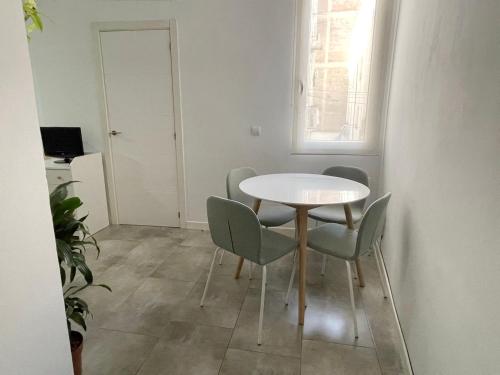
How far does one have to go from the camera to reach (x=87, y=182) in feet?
10.8

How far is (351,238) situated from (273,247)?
1.78 ft

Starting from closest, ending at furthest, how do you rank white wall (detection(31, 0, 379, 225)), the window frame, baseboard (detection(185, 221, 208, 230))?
the window frame
white wall (detection(31, 0, 379, 225))
baseboard (detection(185, 221, 208, 230))

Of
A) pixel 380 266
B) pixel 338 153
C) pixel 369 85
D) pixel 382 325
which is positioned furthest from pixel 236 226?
pixel 369 85

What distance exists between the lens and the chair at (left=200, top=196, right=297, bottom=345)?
67.3 inches

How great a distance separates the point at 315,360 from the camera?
5.48 ft

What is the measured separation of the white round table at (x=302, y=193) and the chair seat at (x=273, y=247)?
3.2 inches

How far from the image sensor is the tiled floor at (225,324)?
165cm

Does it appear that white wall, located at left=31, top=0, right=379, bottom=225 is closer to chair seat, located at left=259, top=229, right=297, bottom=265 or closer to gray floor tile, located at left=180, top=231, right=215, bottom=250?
gray floor tile, located at left=180, top=231, right=215, bottom=250

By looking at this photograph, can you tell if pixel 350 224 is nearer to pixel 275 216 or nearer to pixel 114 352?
pixel 275 216

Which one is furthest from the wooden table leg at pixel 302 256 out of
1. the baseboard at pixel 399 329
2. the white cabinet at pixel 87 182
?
the white cabinet at pixel 87 182

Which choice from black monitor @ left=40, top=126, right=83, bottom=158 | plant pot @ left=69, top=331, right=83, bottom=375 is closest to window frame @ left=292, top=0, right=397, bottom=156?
black monitor @ left=40, top=126, right=83, bottom=158

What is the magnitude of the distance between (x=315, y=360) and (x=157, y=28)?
3209 millimetres

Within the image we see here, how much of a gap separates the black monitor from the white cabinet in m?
0.12

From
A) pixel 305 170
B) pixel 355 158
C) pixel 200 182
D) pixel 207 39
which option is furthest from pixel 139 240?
pixel 355 158
